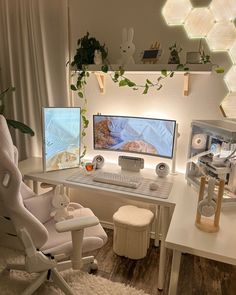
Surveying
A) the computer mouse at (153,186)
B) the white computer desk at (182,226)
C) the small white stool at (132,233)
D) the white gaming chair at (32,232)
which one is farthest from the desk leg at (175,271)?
the small white stool at (132,233)

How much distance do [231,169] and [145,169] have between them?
2.52ft

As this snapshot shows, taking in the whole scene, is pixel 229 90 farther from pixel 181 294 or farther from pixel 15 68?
pixel 15 68

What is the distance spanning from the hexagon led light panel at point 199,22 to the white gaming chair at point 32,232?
138 cm

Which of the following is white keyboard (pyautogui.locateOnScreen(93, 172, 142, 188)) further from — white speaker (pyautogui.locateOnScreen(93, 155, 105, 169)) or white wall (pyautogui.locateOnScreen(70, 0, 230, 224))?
white wall (pyautogui.locateOnScreen(70, 0, 230, 224))

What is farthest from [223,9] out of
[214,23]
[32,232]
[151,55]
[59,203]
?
[32,232]

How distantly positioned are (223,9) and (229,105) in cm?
64

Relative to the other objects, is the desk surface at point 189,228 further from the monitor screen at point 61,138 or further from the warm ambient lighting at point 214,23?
the warm ambient lighting at point 214,23

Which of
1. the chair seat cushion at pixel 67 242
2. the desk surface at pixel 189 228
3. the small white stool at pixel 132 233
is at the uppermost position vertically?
the desk surface at pixel 189 228

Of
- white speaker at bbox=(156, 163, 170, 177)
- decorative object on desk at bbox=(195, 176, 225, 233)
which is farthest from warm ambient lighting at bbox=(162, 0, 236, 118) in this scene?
decorative object on desk at bbox=(195, 176, 225, 233)

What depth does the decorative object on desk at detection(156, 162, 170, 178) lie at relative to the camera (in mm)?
1785

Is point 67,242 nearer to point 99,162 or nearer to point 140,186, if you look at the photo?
point 140,186

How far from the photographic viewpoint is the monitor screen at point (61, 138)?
1.72 m

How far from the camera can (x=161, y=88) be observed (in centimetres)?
184

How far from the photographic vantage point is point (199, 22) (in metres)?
1.60
